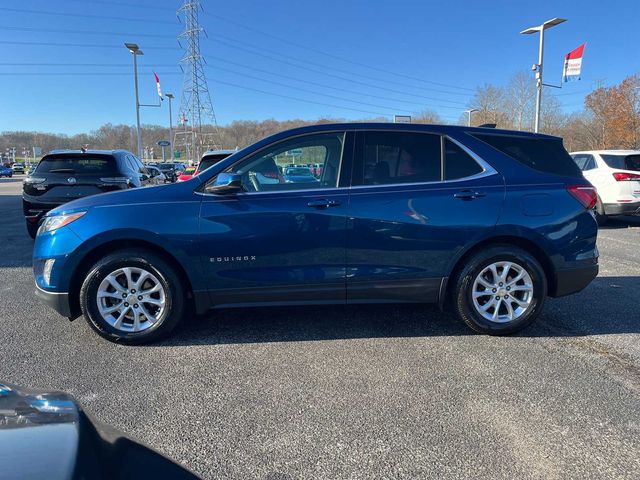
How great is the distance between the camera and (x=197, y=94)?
49531 millimetres

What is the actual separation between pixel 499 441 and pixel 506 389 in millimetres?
652

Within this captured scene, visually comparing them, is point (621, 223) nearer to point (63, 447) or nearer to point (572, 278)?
point (572, 278)

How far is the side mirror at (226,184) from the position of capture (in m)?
3.65

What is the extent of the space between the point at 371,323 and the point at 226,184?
6.23 ft

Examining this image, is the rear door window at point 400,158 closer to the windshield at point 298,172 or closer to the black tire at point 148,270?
the windshield at point 298,172

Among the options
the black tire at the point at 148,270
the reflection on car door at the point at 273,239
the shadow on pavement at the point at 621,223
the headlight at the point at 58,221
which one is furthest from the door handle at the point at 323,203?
the shadow on pavement at the point at 621,223

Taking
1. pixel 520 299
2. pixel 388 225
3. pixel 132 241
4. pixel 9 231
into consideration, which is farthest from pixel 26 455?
pixel 9 231

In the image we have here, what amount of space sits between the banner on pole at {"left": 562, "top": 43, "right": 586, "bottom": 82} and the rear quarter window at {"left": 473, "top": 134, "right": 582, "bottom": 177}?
19.7 metres

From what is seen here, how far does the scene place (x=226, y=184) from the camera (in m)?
3.65

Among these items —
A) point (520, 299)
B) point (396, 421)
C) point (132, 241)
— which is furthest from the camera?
point (520, 299)

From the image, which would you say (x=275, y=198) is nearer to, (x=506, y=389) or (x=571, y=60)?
(x=506, y=389)

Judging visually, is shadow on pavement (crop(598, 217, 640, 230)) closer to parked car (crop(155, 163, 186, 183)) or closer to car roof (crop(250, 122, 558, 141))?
car roof (crop(250, 122, 558, 141))

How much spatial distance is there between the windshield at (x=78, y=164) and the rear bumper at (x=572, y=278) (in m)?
6.79

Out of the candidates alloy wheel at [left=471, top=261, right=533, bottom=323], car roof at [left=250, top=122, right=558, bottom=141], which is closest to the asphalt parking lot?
alloy wheel at [left=471, top=261, right=533, bottom=323]
